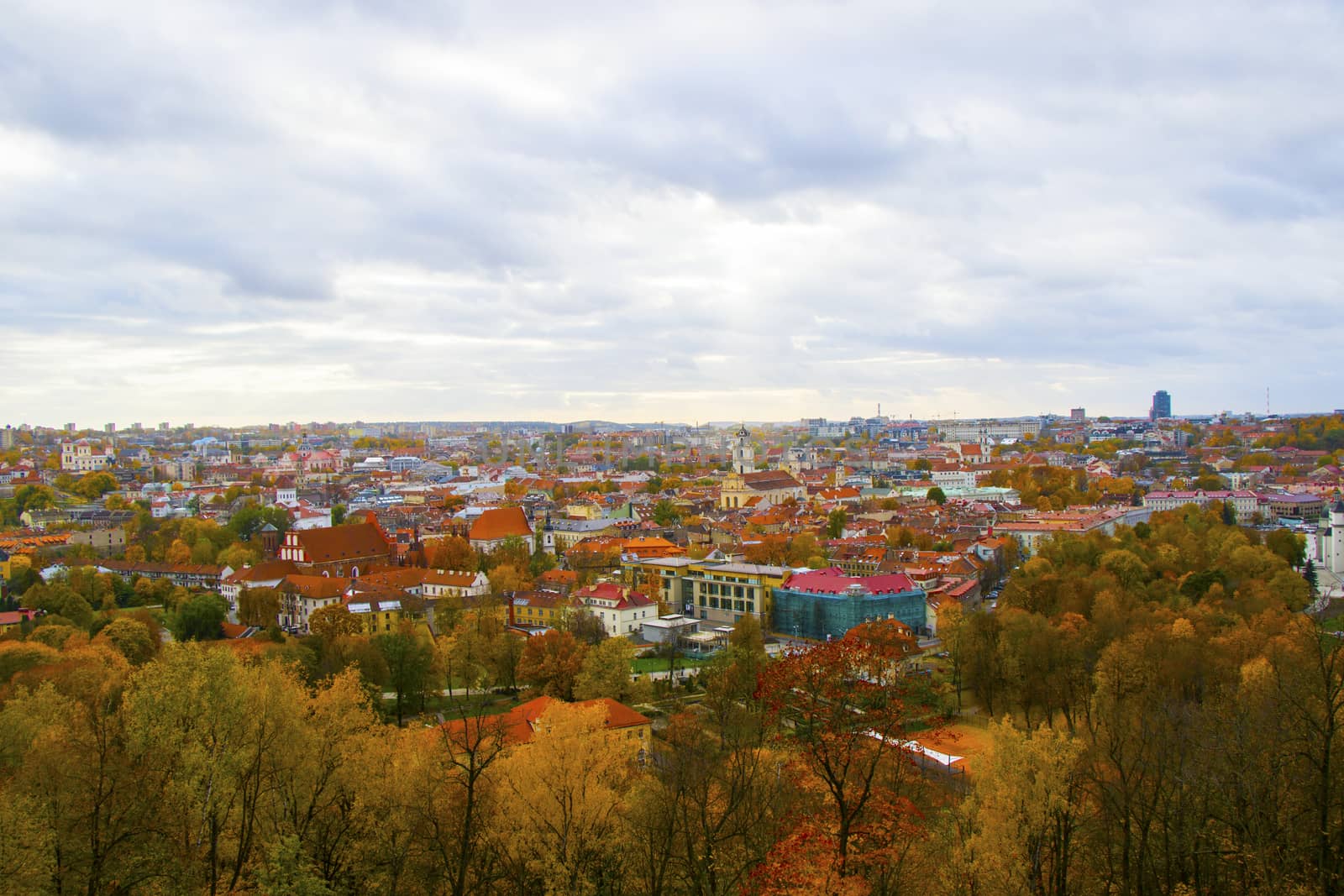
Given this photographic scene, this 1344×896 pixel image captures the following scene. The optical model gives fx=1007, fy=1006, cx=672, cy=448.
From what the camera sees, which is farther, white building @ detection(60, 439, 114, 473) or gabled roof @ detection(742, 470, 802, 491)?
white building @ detection(60, 439, 114, 473)

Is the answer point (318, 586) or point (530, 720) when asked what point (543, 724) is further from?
point (318, 586)

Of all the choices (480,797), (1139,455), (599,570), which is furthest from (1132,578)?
(1139,455)

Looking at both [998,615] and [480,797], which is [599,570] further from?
[480,797]

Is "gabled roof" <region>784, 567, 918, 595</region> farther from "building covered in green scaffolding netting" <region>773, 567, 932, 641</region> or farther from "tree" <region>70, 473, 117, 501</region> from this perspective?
"tree" <region>70, 473, 117, 501</region>

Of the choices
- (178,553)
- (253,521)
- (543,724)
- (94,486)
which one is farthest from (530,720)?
(94,486)

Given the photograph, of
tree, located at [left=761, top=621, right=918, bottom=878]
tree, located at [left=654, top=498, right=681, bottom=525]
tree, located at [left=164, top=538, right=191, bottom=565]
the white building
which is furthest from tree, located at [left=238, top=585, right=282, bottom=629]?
the white building

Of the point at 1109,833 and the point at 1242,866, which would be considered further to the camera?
the point at 1109,833
